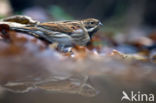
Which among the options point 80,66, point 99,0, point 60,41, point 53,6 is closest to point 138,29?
point 99,0

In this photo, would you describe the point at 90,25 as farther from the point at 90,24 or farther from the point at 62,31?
the point at 62,31

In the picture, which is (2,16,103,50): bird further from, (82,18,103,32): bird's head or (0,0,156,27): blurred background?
(0,0,156,27): blurred background

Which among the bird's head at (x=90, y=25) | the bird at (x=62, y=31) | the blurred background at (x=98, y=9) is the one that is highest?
the blurred background at (x=98, y=9)

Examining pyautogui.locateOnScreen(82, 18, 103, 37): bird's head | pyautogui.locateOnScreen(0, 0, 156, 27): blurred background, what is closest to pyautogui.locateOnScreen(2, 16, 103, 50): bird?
pyautogui.locateOnScreen(82, 18, 103, 37): bird's head

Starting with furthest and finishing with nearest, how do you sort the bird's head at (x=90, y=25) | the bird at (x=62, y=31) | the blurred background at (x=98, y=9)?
1. the blurred background at (x=98, y=9)
2. the bird's head at (x=90, y=25)
3. the bird at (x=62, y=31)

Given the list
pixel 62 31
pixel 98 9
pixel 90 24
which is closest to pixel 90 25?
pixel 90 24

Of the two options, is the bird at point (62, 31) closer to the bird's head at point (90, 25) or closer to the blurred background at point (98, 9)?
the bird's head at point (90, 25)

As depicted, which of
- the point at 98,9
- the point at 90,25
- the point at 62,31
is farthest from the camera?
the point at 98,9

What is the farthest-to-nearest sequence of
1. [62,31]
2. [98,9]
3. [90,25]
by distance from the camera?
1. [98,9]
2. [90,25]
3. [62,31]

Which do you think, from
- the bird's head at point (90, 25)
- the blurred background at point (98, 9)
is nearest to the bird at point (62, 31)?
the bird's head at point (90, 25)
